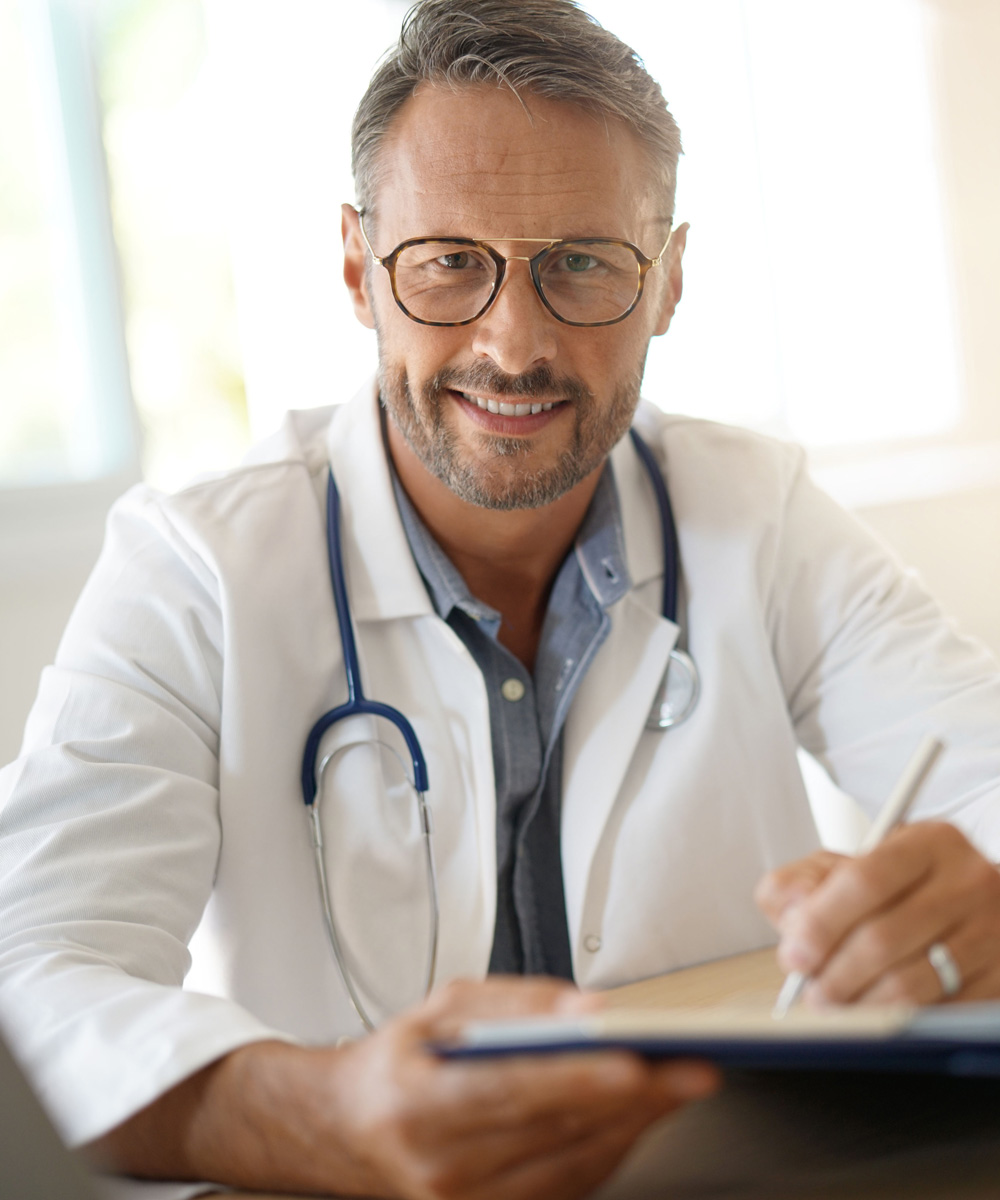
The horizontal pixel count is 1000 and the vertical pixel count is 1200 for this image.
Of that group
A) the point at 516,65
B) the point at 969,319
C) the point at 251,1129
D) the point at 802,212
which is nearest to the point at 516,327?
the point at 516,65

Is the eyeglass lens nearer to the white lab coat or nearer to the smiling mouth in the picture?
the smiling mouth

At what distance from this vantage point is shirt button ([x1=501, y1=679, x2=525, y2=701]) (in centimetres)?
138

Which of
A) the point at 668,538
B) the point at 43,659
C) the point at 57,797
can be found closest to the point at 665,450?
the point at 668,538

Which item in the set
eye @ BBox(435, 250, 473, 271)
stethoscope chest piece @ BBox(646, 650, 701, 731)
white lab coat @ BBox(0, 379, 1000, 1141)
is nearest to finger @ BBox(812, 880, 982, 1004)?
white lab coat @ BBox(0, 379, 1000, 1141)

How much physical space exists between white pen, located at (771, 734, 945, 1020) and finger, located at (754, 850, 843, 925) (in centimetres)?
3

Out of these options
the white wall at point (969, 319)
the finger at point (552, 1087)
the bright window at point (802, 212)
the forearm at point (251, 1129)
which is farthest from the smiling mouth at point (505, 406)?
the white wall at point (969, 319)

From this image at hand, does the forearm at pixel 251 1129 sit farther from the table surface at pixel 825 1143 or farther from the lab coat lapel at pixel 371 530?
the lab coat lapel at pixel 371 530

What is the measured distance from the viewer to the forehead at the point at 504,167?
4.27ft

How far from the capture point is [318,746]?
4.15 feet

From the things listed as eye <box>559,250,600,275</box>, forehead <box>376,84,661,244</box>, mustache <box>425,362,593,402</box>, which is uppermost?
forehead <box>376,84,661,244</box>

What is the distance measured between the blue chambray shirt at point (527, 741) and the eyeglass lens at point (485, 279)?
0.24 meters

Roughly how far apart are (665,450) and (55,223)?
1.39 m

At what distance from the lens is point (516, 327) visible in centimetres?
132

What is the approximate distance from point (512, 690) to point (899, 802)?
634 millimetres
